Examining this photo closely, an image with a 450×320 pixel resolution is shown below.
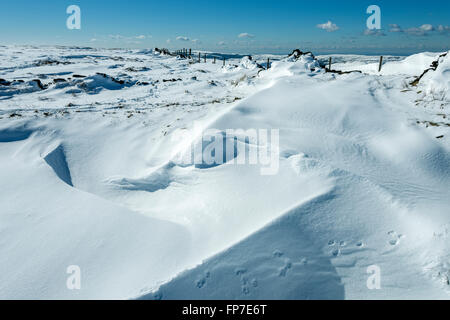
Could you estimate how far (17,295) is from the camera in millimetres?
2188

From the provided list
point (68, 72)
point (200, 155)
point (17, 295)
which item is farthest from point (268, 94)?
point (68, 72)

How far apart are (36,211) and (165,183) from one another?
168 centimetres

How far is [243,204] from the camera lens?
3.00m

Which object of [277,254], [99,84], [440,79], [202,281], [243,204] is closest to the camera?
[202,281]

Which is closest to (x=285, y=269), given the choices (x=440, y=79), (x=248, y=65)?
(x=440, y=79)

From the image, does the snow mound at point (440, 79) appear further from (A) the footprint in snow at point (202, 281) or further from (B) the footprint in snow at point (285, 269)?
(A) the footprint in snow at point (202, 281)

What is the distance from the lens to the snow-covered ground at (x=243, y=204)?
7.03ft

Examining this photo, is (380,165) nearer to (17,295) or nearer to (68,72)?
(17,295)

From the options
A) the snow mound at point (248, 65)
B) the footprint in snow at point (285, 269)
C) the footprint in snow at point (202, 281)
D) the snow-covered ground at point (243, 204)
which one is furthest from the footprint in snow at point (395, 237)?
the snow mound at point (248, 65)

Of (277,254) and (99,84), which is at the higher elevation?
(99,84)

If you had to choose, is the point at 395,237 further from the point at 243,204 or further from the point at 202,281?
the point at 202,281

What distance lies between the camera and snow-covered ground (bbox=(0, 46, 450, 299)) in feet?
7.03
